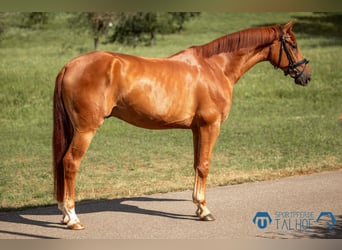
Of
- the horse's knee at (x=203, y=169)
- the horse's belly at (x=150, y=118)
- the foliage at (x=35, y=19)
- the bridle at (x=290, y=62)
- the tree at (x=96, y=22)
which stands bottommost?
the horse's knee at (x=203, y=169)

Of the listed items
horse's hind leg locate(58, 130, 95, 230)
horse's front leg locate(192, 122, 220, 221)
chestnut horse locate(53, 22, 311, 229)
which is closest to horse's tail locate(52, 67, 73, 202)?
chestnut horse locate(53, 22, 311, 229)

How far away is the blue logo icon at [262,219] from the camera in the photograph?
6547mm

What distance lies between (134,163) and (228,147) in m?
1.99

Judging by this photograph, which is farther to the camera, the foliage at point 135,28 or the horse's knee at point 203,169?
the foliage at point 135,28

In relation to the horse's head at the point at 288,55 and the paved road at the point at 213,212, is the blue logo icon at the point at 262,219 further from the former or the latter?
the horse's head at the point at 288,55

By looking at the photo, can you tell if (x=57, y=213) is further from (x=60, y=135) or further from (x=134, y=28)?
(x=134, y=28)

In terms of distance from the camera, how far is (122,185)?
8.88 meters

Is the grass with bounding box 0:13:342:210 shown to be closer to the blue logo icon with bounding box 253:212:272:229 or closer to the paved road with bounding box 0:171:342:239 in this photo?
the paved road with bounding box 0:171:342:239

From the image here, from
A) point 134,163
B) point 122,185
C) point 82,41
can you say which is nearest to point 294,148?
point 134,163

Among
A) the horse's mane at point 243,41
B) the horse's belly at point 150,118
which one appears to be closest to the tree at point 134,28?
the horse's mane at point 243,41

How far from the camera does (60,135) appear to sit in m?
6.39

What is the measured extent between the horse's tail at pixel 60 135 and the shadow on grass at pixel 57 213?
1.47ft
